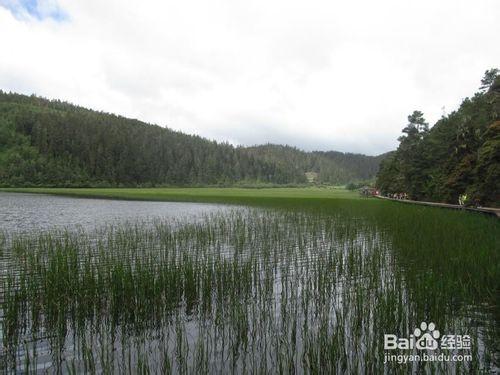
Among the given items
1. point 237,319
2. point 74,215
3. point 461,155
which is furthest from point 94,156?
point 237,319

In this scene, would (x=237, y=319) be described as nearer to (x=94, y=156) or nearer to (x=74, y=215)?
(x=74, y=215)

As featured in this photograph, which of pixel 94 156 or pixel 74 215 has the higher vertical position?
pixel 94 156

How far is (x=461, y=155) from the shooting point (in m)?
37.4

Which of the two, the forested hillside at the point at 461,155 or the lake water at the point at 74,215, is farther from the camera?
the forested hillside at the point at 461,155

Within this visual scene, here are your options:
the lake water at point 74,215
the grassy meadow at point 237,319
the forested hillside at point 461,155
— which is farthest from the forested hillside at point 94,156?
the grassy meadow at point 237,319

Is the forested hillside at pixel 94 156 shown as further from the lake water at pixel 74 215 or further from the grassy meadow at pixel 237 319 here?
the grassy meadow at pixel 237 319

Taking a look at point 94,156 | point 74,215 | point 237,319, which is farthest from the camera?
point 94,156

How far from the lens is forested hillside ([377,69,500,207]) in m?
28.0

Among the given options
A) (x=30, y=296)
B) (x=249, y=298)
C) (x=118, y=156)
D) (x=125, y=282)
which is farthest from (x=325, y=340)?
(x=118, y=156)

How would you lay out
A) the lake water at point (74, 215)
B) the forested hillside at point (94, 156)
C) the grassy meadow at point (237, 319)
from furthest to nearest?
the forested hillside at point (94, 156), the lake water at point (74, 215), the grassy meadow at point (237, 319)

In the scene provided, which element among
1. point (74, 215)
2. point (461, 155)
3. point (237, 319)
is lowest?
point (74, 215)

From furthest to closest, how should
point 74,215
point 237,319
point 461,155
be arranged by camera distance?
point 461,155 → point 74,215 → point 237,319

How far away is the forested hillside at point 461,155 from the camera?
2805 centimetres

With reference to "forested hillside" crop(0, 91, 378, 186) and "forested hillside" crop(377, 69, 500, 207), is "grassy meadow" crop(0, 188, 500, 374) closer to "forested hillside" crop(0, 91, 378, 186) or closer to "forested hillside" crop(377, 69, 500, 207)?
"forested hillside" crop(377, 69, 500, 207)
